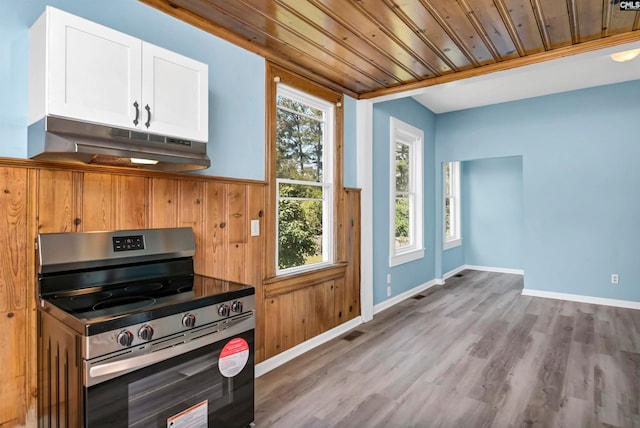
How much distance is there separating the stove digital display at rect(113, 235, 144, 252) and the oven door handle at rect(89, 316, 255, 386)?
67 centimetres

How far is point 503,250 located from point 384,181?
3756mm

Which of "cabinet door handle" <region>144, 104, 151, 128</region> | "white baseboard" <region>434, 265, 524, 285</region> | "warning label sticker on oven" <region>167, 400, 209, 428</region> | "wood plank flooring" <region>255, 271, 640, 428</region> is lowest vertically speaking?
"wood plank flooring" <region>255, 271, 640, 428</region>

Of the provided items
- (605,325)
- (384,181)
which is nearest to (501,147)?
(384,181)

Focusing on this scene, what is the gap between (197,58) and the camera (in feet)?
7.83

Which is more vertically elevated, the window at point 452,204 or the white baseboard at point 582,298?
the window at point 452,204

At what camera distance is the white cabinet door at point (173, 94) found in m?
1.77

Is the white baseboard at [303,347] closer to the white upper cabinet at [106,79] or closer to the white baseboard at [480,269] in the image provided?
the white upper cabinet at [106,79]

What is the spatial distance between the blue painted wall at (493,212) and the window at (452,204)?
0.28m

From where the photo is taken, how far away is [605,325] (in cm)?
396

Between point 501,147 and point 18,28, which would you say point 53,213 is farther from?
point 501,147

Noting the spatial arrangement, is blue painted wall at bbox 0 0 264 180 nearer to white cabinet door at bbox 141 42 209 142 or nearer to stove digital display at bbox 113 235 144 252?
white cabinet door at bbox 141 42 209 142

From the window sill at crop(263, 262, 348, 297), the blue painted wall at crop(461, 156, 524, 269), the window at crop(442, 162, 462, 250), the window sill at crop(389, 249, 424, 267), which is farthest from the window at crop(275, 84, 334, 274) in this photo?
the blue painted wall at crop(461, 156, 524, 269)

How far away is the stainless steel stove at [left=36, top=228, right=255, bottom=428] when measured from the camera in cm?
138

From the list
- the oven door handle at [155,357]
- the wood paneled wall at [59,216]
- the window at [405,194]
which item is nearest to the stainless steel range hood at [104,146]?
the wood paneled wall at [59,216]
